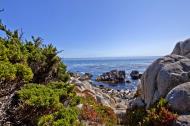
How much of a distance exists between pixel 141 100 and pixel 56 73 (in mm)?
9962

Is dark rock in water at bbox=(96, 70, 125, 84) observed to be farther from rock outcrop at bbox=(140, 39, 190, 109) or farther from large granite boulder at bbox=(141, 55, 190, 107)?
large granite boulder at bbox=(141, 55, 190, 107)

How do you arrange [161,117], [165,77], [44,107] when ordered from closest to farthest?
1. [44,107]
2. [161,117]
3. [165,77]

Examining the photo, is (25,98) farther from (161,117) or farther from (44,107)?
(161,117)

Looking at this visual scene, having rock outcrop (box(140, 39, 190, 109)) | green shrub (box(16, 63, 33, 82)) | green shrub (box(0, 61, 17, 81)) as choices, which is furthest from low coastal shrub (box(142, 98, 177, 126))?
green shrub (box(0, 61, 17, 81))

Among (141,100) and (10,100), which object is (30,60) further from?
(141,100)

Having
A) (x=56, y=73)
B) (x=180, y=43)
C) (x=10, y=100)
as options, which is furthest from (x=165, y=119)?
(x=180, y=43)

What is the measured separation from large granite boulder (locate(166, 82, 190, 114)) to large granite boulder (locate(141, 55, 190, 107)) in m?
2.76

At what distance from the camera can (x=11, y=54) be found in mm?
12320

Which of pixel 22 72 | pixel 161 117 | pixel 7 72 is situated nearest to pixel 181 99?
pixel 161 117

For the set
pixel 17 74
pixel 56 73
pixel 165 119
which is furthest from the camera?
pixel 56 73

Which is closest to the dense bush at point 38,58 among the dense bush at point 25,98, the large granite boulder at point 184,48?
the dense bush at point 25,98

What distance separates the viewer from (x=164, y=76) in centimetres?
2195

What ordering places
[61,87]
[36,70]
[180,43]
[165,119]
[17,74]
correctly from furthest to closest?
[180,43] → [36,70] → [165,119] → [61,87] → [17,74]

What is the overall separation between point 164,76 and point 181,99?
4.14 meters
